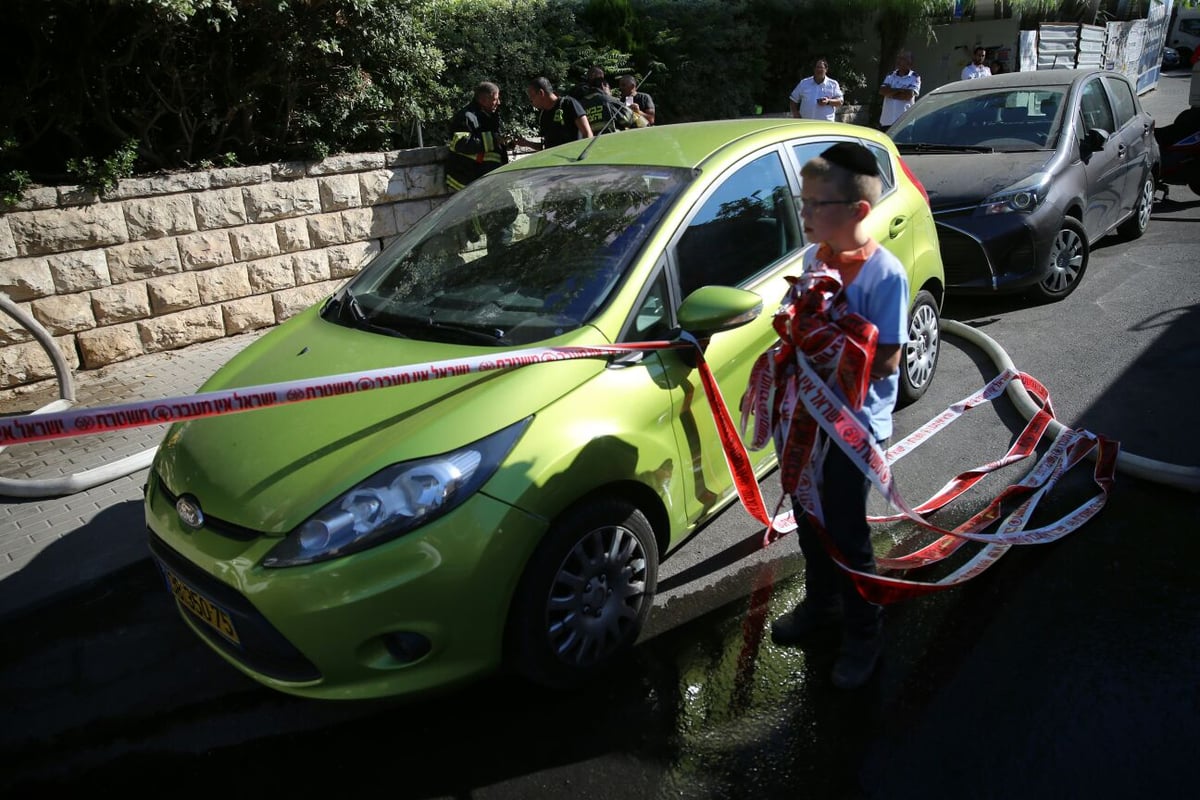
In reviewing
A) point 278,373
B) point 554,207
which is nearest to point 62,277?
point 278,373

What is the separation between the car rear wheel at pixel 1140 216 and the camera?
8.76 m

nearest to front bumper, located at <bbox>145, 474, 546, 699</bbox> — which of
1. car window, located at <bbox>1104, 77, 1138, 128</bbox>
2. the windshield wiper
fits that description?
the windshield wiper

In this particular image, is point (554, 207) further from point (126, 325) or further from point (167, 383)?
point (126, 325)

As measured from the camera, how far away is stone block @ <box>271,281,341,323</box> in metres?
7.38

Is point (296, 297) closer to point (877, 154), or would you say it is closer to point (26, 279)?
point (26, 279)

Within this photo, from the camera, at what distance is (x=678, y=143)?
3.97 m

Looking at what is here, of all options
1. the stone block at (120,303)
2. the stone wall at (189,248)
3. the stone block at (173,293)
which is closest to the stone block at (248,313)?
the stone wall at (189,248)

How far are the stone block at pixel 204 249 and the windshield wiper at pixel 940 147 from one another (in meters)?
5.74

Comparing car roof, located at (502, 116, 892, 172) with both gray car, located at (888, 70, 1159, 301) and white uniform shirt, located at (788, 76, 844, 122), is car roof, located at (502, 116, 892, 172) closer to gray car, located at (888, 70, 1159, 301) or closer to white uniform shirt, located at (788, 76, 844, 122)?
gray car, located at (888, 70, 1159, 301)

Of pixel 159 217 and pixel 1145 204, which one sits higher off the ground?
pixel 159 217

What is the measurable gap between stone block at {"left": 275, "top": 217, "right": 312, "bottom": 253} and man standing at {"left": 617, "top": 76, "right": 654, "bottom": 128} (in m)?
4.20

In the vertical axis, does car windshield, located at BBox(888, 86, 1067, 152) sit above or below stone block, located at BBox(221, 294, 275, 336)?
above

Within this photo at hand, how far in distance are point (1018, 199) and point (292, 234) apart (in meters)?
5.86

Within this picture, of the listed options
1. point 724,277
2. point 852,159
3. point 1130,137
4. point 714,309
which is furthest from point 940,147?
point 852,159
